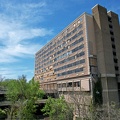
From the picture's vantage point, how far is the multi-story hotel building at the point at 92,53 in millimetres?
45750

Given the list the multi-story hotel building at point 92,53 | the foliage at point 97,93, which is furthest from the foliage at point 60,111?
the multi-story hotel building at point 92,53

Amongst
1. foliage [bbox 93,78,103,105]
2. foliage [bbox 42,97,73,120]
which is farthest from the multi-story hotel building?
foliage [bbox 42,97,73,120]

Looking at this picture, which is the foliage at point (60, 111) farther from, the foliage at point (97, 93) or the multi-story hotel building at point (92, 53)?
the multi-story hotel building at point (92, 53)

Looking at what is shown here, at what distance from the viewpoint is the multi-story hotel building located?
4575 centimetres

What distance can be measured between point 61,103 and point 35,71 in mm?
58246

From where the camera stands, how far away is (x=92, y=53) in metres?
47.1

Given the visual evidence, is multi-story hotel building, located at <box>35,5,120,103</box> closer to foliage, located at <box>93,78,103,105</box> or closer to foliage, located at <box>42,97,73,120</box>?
foliage, located at <box>93,78,103,105</box>

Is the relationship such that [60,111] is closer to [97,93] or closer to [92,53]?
[97,93]

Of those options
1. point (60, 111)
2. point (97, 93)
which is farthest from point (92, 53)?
point (60, 111)

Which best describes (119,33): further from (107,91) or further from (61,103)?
(61,103)

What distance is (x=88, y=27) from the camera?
158 feet

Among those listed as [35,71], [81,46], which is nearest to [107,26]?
[81,46]

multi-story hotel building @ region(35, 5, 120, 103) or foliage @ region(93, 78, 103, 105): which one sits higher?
multi-story hotel building @ region(35, 5, 120, 103)

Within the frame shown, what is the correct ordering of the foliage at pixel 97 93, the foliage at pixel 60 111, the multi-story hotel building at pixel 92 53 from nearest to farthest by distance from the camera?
the foliage at pixel 60 111 < the foliage at pixel 97 93 < the multi-story hotel building at pixel 92 53
